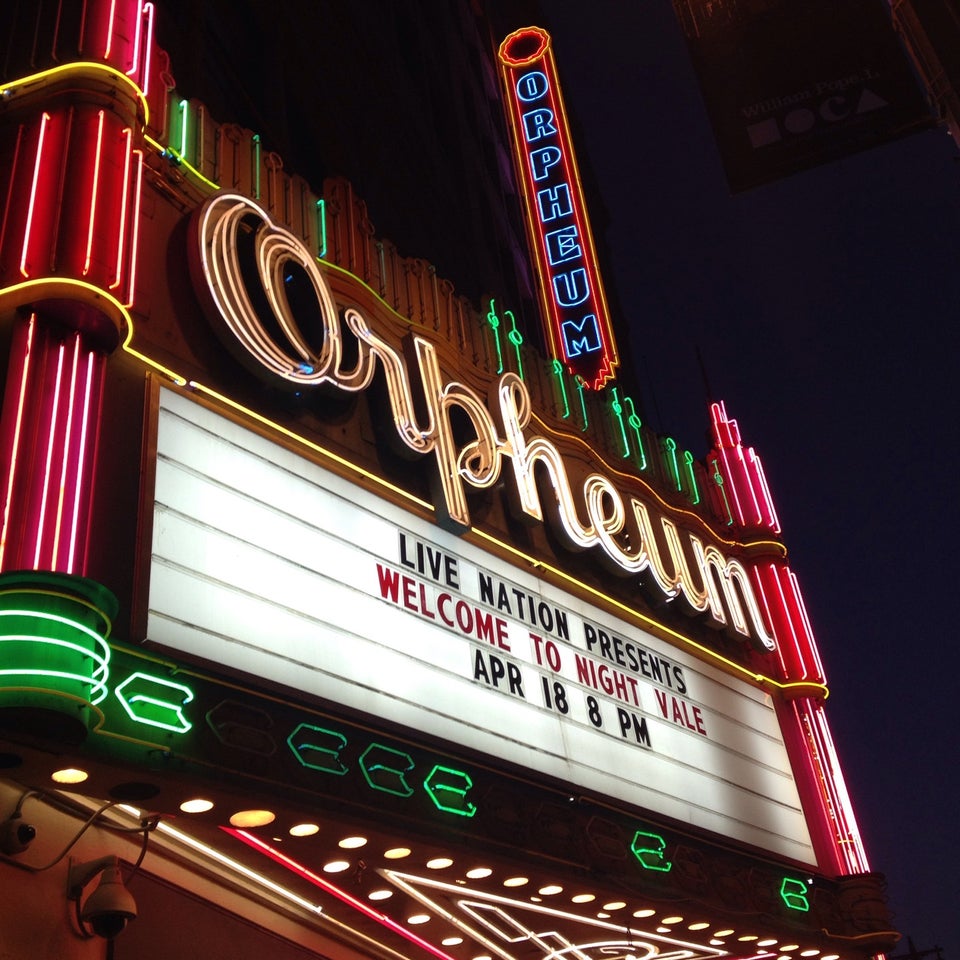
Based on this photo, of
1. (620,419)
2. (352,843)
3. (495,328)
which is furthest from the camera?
(620,419)

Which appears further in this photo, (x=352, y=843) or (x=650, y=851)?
(x=650, y=851)

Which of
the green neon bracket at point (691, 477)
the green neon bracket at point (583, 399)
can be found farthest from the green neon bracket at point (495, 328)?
the green neon bracket at point (691, 477)

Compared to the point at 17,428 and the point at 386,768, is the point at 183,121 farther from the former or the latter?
the point at 386,768

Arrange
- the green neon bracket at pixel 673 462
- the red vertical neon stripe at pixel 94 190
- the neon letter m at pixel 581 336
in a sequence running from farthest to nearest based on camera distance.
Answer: the neon letter m at pixel 581 336, the green neon bracket at pixel 673 462, the red vertical neon stripe at pixel 94 190

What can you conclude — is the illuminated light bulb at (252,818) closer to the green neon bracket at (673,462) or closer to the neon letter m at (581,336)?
the green neon bracket at (673,462)

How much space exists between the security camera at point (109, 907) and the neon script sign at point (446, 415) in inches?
167

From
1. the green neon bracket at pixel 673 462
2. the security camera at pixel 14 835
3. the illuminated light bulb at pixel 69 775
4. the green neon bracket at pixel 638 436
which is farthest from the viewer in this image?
the green neon bracket at pixel 673 462

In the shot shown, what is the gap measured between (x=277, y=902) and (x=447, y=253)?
59.8 ft

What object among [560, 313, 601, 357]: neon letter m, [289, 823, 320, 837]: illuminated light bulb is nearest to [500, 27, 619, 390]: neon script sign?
[560, 313, 601, 357]: neon letter m

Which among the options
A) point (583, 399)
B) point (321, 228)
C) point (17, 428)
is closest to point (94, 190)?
point (17, 428)

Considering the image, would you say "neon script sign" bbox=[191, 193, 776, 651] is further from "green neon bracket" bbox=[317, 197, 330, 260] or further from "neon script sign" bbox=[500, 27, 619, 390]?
"neon script sign" bbox=[500, 27, 619, 390]

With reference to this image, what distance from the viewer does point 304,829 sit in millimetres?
8172

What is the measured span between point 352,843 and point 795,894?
7299mm

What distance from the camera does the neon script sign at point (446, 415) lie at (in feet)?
32.2
